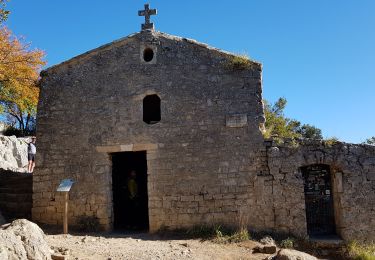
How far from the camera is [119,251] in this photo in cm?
721

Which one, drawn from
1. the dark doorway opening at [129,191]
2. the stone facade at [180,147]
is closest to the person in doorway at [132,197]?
the dark doorway opening at [129,191]

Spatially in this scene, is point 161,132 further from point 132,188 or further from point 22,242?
point 22,242

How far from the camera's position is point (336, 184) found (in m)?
9.16

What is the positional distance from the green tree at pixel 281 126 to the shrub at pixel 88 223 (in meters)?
4.81

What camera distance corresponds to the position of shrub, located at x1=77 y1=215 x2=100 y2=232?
9312mm

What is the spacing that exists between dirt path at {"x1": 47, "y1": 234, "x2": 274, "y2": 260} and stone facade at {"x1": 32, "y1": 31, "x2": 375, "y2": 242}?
81 centimetres

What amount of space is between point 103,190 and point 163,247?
8.39 feet

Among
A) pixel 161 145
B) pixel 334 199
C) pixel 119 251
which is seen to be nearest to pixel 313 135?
pixel 334 199

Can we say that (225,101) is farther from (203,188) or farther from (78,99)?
(78,99)

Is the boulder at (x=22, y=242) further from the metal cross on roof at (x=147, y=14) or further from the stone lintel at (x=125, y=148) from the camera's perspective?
the metal cross on roof at (x=147, y=14)

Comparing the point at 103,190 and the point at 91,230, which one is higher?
the point at 103,190

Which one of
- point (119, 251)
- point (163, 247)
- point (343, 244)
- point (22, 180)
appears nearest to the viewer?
point (119, 251)

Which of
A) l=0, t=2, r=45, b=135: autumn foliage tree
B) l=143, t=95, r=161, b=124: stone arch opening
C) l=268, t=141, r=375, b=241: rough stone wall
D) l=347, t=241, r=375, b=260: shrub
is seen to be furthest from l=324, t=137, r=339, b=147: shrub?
l=0, t=2, r=45, b=135: autumn foliage tree

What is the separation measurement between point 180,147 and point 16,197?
5017 mm
